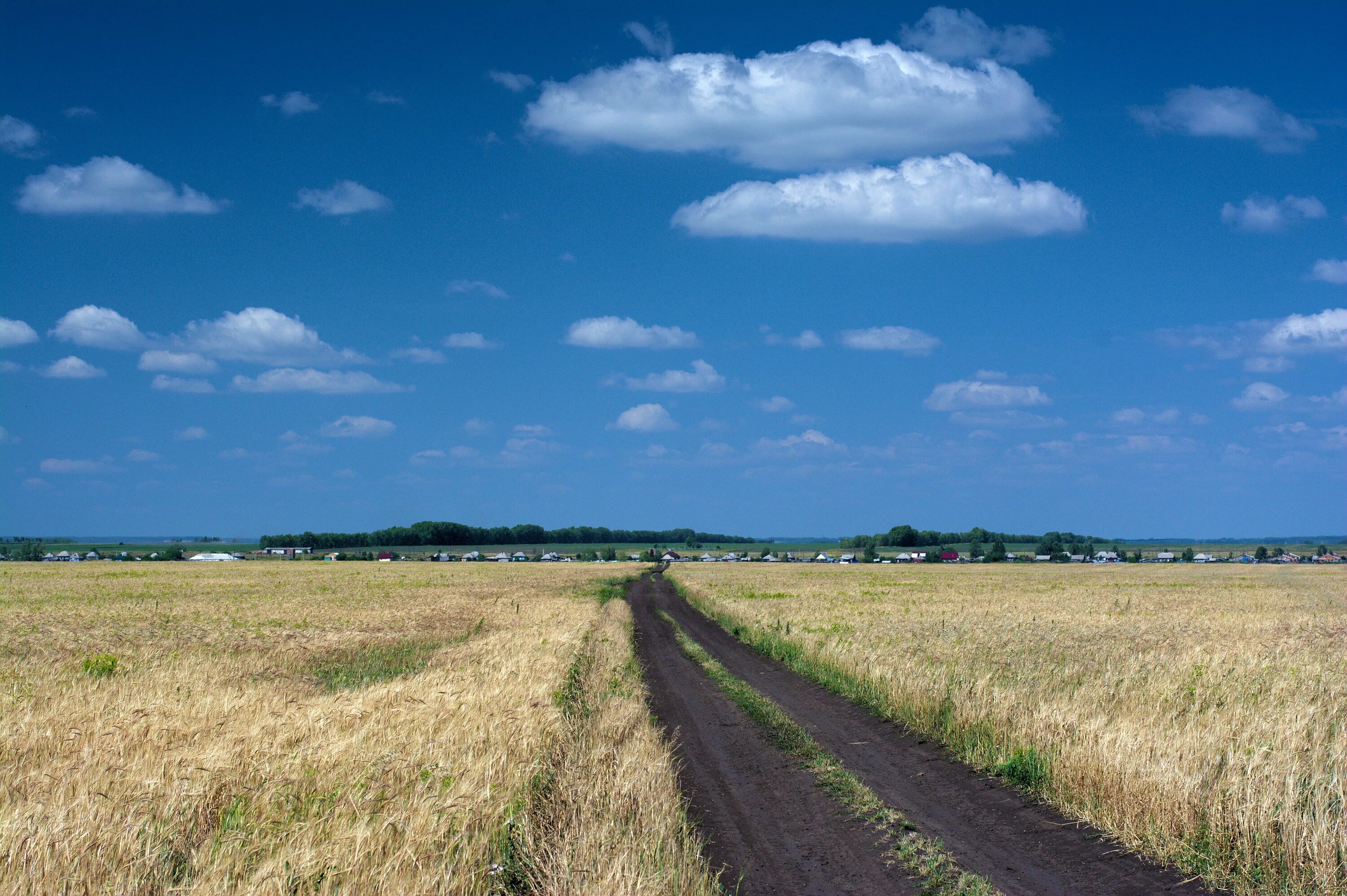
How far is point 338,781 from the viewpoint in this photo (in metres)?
8.16

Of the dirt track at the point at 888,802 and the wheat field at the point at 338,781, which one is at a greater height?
the wheat field at the point at 338,781

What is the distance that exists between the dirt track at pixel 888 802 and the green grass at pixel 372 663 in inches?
262

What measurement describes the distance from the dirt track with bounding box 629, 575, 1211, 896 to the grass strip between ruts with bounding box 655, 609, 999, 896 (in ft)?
0.56

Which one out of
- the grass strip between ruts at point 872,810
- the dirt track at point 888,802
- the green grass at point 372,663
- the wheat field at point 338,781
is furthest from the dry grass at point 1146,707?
the green grass at point 372,663

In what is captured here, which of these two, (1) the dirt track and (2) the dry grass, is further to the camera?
(2) the dry grass

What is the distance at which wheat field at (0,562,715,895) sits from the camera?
20.6 ft

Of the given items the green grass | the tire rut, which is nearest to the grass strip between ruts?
the tire rut

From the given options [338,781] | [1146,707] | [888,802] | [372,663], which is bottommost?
[372,663]

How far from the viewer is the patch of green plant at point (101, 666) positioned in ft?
54.7

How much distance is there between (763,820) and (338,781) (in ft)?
14.4

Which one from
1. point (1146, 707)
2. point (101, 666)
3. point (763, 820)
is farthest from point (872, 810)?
point (101, 666)

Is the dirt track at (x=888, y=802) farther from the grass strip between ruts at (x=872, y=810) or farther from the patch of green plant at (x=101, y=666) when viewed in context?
the patch of green plant at (x=101, y=666)

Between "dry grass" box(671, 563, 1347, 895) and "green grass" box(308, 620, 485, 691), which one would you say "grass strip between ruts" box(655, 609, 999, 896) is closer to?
"dry grass" box(671, 563, 1347, 895)

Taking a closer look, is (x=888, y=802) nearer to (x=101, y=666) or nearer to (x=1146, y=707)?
(x=1146, y=707)
